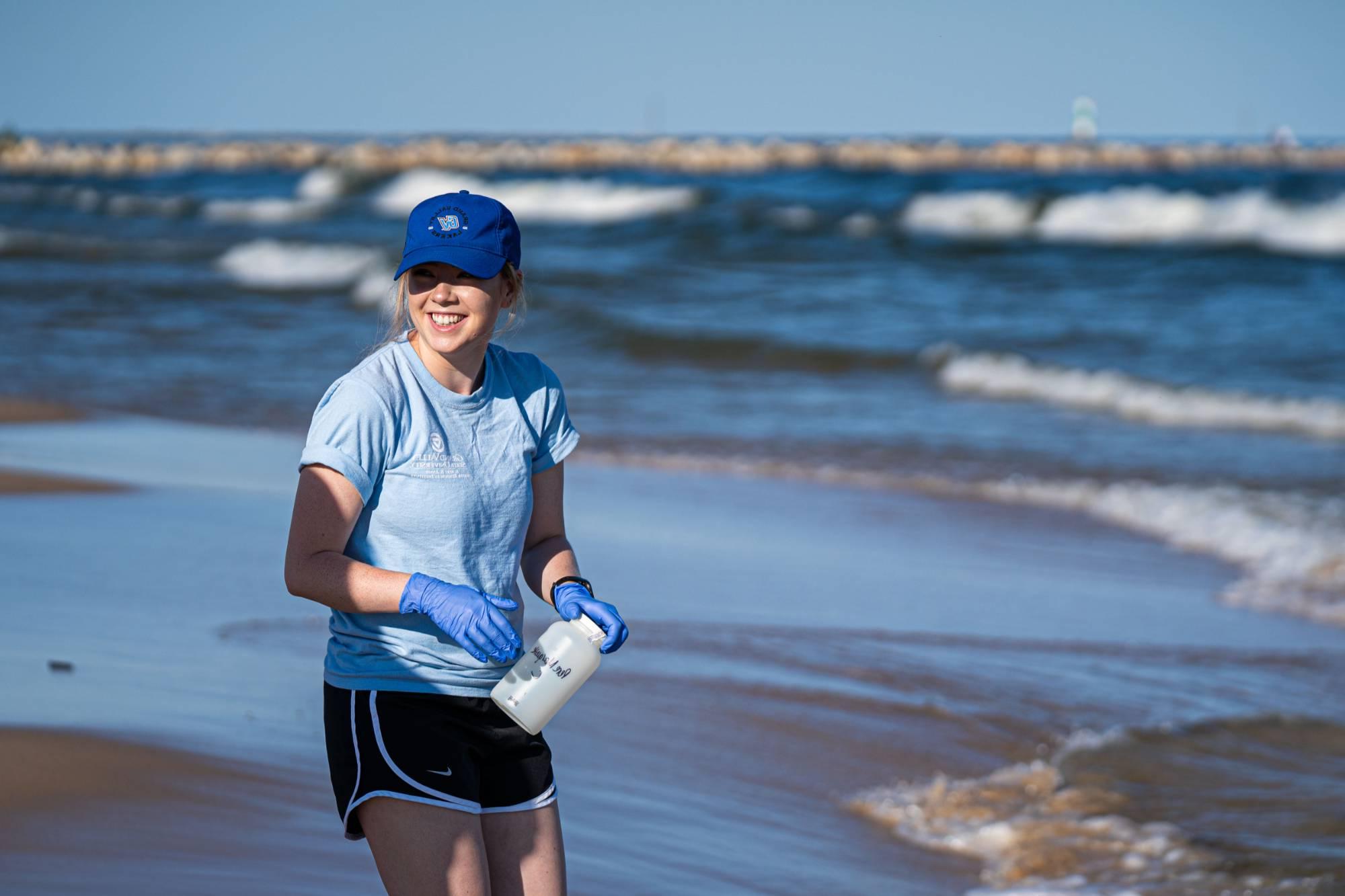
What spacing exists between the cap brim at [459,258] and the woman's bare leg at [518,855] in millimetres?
855

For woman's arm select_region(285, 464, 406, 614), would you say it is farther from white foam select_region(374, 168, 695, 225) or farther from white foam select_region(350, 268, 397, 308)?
white foam select_region(374, 168, 695, 225)

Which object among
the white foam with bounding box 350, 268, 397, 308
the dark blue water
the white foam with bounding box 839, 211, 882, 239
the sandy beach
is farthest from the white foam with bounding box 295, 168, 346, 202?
the sandy beach

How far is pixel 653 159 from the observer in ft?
191

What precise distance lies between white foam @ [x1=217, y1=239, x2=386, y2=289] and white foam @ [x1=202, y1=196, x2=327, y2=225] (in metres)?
7.92

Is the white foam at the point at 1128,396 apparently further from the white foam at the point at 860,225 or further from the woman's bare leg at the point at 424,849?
the white foam at the point at 860,225

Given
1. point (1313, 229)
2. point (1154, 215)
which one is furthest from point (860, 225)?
point (1313, 229)

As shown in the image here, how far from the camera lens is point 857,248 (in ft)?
72.7

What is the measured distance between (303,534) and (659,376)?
36.5 feet

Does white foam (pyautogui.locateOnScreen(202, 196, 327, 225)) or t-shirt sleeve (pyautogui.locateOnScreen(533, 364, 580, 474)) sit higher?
white foam (pyautogui.locateOnScreen(202, 196, 327, 225))

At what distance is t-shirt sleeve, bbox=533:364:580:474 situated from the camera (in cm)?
262

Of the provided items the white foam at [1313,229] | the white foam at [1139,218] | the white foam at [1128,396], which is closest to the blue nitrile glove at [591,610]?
the white foam at [1128,396]

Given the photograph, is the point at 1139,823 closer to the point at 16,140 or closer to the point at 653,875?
the point at 653,875

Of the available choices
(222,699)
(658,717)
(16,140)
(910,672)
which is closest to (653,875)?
(658,717)

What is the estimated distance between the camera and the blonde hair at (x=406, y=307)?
100.0 inches
